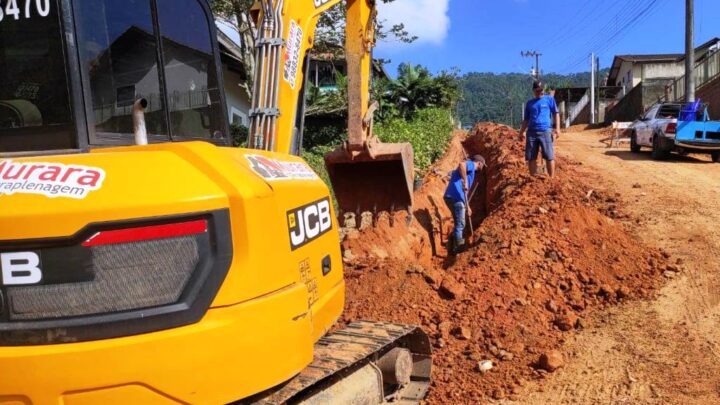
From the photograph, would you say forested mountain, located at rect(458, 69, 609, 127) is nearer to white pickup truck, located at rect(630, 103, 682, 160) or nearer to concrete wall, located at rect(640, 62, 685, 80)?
concrete wall, located at rect(640, 62, 685, 80)

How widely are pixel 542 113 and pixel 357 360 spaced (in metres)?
Answer: 6.91

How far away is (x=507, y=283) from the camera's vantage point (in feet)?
20.8

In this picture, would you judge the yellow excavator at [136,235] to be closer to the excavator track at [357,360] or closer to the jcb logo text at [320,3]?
the excavator track at [357,360]

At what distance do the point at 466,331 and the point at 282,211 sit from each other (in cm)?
334

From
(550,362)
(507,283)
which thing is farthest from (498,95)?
(550,362)

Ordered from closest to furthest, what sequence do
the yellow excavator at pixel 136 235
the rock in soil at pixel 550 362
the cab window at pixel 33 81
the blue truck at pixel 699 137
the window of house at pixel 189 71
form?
the yellow excavator at pixel 136 235, the cab window at pixel 33 81, the window of house at pixel 189 71, the rock in soil at pixel 550 362, the blue truck at pixel 699 137

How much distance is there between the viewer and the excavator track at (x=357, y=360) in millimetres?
2756

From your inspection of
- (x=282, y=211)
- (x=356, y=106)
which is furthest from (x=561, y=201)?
(x=282, y=211)

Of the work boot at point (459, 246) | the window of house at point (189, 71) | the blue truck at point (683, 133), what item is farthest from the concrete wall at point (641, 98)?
the window of house at point (189, 71)

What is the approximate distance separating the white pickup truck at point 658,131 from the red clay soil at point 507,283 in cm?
757

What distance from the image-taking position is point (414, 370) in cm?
437

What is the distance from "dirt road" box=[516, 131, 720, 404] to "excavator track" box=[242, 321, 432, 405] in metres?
0.97

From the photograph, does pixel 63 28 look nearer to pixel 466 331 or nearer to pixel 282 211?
pixel 282 211

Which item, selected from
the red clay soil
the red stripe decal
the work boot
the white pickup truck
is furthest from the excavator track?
the white pickup truck
